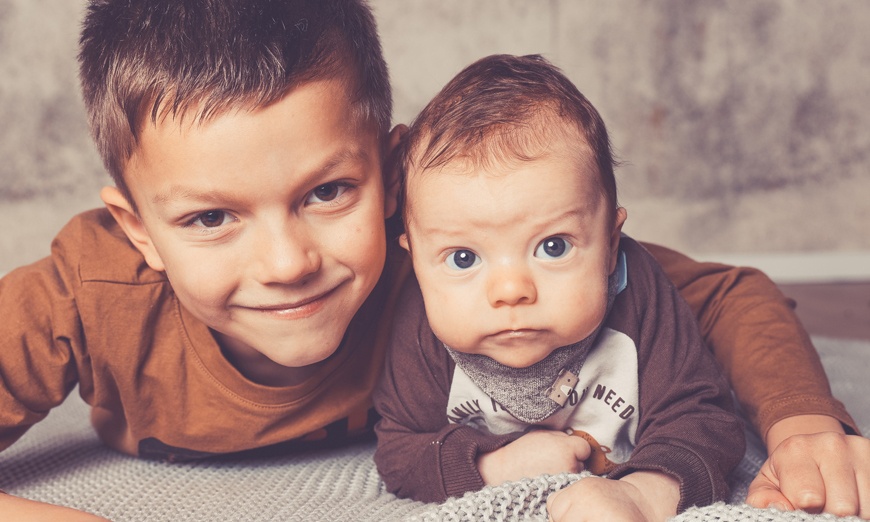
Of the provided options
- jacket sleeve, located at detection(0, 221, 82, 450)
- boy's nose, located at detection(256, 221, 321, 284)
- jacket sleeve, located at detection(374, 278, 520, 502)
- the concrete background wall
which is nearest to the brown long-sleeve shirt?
jacket sleeve, located at detection(0, 221, 82, 450)

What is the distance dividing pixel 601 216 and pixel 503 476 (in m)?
0.26

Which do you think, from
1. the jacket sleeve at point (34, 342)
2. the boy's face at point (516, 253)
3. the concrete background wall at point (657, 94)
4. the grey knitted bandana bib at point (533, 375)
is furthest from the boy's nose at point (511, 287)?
the concrete background wall at point (657, 94)

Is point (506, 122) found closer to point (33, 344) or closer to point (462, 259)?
point (462, 259)

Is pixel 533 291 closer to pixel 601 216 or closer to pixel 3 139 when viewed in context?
pixel 601 216

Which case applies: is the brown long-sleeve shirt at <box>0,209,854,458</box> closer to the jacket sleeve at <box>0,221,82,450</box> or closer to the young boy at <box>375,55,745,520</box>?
the jacket sleeve at <box>0,221,82,450</box>

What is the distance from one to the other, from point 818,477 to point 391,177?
0.50 metres

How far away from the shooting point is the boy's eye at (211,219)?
870mm

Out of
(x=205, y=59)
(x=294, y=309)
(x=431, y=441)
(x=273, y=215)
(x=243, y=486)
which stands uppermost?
(x=205, y=59)

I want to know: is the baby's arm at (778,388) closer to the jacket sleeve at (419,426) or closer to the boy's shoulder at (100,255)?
the jacket sleeve at (419,426)

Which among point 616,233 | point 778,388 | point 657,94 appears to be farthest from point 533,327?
point 657,94

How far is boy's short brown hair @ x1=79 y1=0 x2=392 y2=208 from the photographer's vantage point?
2.76 feet

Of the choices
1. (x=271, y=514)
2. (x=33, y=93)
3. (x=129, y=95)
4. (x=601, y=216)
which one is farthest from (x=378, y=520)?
(x=33, y=93)

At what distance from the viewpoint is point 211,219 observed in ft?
2.87

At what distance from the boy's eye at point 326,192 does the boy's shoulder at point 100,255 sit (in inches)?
10.3
